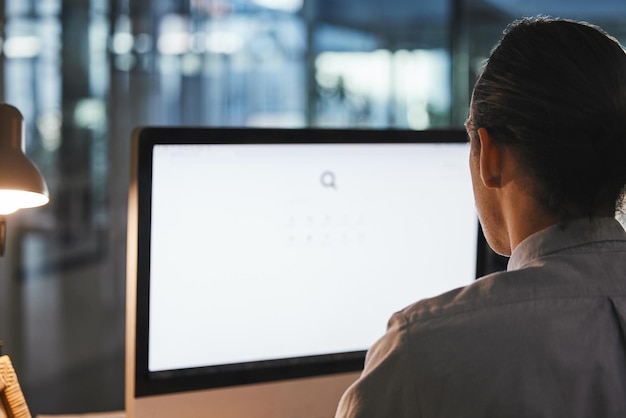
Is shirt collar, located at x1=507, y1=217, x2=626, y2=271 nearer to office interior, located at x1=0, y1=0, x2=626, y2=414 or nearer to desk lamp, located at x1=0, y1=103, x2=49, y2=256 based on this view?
desk lamp, located at x1=0, y1=103, x2=49, y2=256

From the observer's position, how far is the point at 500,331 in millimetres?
690

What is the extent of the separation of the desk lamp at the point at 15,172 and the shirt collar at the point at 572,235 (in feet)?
2.04

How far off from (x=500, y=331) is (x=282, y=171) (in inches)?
19.6

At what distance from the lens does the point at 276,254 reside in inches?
43.6

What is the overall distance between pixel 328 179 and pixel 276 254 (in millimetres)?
138

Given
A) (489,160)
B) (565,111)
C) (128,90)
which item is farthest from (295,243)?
(128,90)

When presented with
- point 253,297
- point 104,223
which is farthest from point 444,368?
point 104,223

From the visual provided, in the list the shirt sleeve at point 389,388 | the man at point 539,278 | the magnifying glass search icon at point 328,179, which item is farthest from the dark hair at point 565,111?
the magnifying glass search icon at point 328,179

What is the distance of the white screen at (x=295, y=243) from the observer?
3.45ft

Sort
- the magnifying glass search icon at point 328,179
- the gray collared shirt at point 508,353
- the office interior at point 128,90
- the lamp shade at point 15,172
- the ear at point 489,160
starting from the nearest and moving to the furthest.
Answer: the gray collared shirt at point 508,353, the ear at point 489,160, the lamp shade at point 15,172, the magnifying glass search icon at point 328,179, the office interior at point 128,90

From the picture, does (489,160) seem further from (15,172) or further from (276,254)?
(15,172)

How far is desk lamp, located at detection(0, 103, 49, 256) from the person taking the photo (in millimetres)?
966

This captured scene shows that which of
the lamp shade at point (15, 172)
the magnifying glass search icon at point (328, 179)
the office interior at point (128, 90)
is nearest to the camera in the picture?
the lamp shade at point (15, 172)

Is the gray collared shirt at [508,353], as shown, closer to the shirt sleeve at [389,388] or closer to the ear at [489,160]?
the shirt sleeve at [389,388]
